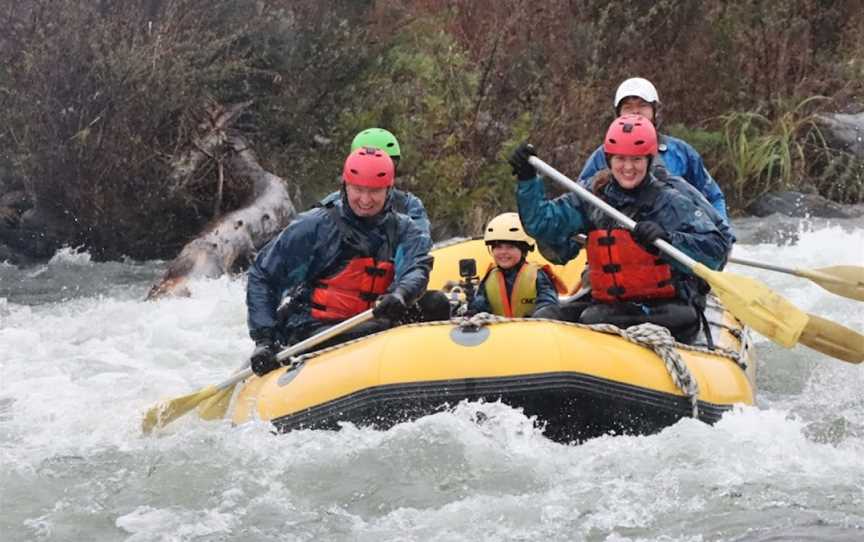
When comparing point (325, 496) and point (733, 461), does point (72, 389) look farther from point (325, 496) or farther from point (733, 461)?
point (733, 461)

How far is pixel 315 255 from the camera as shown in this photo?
21.1 feet

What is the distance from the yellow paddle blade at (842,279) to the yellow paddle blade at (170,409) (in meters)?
2.93

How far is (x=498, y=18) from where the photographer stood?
13.9 meters

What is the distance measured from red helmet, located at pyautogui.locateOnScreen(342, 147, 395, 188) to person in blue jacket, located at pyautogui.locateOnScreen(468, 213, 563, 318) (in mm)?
1021

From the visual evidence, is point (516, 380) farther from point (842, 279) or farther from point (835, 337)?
point (842, 279)

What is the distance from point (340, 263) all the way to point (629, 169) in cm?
140

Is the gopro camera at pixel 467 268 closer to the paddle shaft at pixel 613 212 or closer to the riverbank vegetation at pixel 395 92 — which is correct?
the paddle shaft at pixel 613 212

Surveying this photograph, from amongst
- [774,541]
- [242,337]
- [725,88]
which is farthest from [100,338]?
[725,88]

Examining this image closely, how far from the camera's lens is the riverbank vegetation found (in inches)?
434

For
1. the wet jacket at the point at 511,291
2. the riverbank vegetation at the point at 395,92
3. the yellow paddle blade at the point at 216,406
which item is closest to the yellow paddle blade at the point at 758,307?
the wet jacket at the point at 511,291

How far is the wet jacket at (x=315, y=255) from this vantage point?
6406 mm

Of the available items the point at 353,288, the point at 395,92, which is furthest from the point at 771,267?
the point at 395,92

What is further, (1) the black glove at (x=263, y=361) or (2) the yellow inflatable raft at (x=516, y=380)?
(1) the black glove at (x=263, y=361)

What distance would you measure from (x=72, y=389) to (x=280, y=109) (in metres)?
5.38
